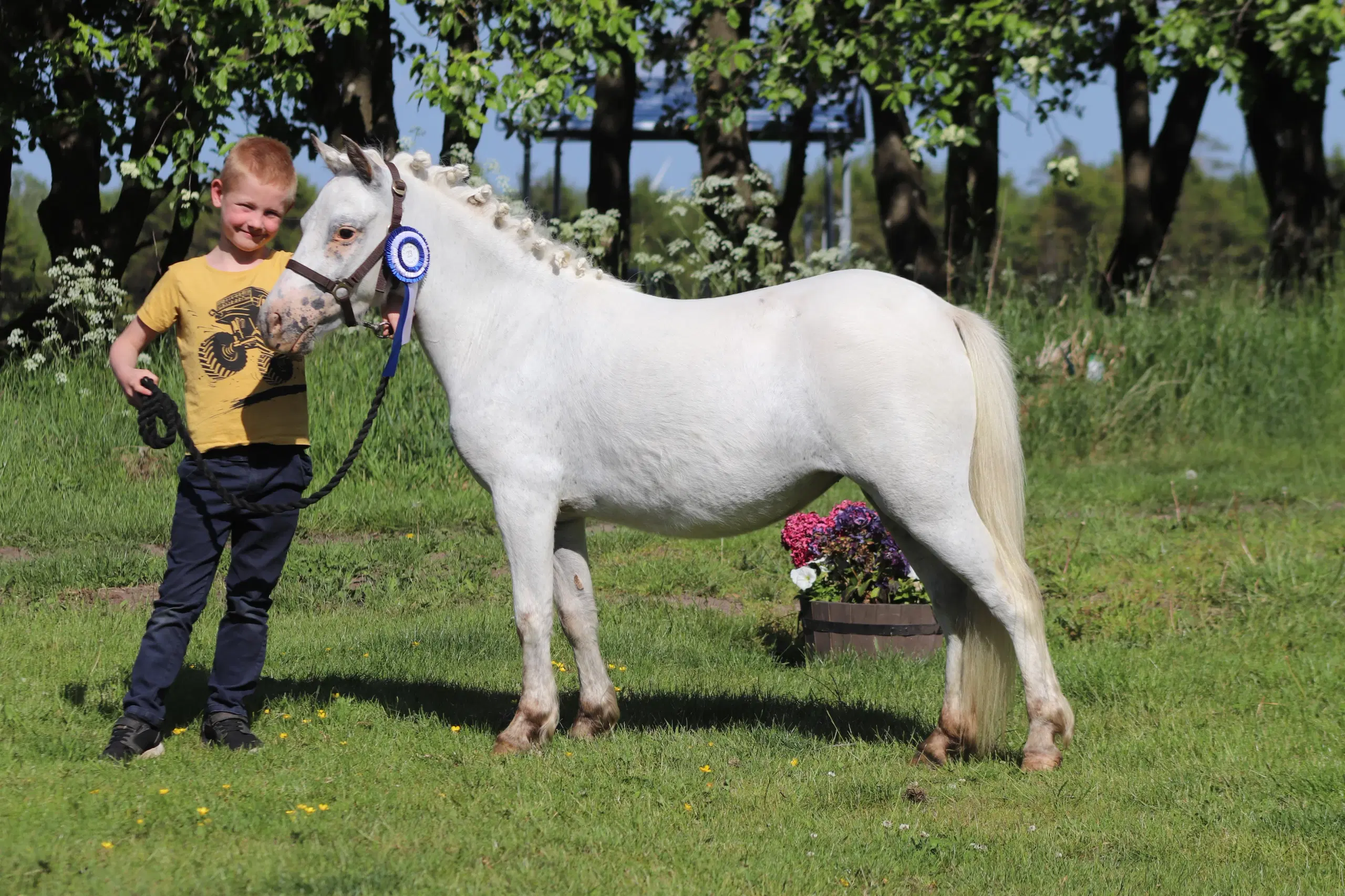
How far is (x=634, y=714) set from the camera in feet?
17.4

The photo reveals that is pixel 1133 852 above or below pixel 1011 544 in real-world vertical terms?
below

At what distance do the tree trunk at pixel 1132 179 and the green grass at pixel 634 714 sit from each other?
22.6 ft

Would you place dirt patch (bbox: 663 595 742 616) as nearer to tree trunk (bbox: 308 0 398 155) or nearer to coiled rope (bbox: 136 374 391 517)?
coiled rope (bbox: 136 374 391 517)

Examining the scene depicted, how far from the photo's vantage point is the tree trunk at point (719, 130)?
12133mm

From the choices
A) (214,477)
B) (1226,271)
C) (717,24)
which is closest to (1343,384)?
(1226,271)

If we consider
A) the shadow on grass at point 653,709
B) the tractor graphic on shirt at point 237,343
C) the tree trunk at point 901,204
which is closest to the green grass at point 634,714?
the shadow on grass at point 653,709

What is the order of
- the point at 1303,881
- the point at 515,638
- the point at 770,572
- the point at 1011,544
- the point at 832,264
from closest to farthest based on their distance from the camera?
the point at 1303,881, the point at 1011,544, the point at 515,638, the point at 770,572, the point at 832,264

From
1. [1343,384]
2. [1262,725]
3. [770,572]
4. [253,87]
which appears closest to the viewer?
[1262,725]

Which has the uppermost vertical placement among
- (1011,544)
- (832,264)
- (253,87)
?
(253,87)

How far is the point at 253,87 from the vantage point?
10430mm

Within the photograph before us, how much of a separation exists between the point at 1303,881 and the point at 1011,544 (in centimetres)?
136

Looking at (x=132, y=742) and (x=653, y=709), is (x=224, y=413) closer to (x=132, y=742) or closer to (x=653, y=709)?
(x=132, y=742)

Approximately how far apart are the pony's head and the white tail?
2.01 meters

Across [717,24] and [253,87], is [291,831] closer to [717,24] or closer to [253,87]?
[253,87]
